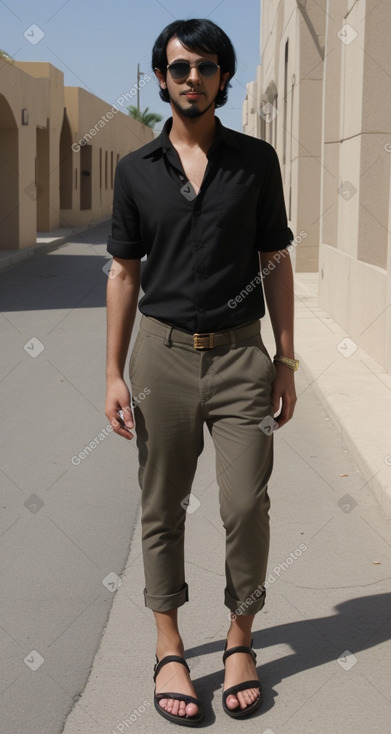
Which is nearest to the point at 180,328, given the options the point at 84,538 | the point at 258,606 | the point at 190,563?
the point at 258,606

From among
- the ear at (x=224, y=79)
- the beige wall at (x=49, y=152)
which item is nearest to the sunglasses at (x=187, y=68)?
the ear at (x=224, y=79)

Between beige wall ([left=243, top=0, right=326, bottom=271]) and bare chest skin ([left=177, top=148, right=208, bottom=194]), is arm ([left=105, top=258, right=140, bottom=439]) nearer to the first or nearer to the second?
bare chest skin ([left=177, top=148, right=208, bottom=194])

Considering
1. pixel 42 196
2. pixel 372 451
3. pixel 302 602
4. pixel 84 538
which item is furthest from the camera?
pixel 42 196

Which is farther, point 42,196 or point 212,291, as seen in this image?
point 42,196

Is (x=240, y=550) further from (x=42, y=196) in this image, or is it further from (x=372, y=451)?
(x=42, y=196)

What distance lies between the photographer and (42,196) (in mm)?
31812

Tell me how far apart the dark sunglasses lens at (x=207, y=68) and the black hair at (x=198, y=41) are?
4 centimetres

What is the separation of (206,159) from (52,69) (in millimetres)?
30519

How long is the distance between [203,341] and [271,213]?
0.48 meters

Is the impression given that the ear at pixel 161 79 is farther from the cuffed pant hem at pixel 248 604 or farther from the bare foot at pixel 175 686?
the bare foot at pixel 175 686

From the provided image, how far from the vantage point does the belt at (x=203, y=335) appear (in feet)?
10.7

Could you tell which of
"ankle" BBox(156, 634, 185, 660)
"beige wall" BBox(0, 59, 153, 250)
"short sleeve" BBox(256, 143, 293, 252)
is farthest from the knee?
"beige wall" BBox(0, 59, 153, 250)

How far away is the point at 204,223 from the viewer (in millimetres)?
3193

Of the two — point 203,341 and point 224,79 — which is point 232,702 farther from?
point 224,79
